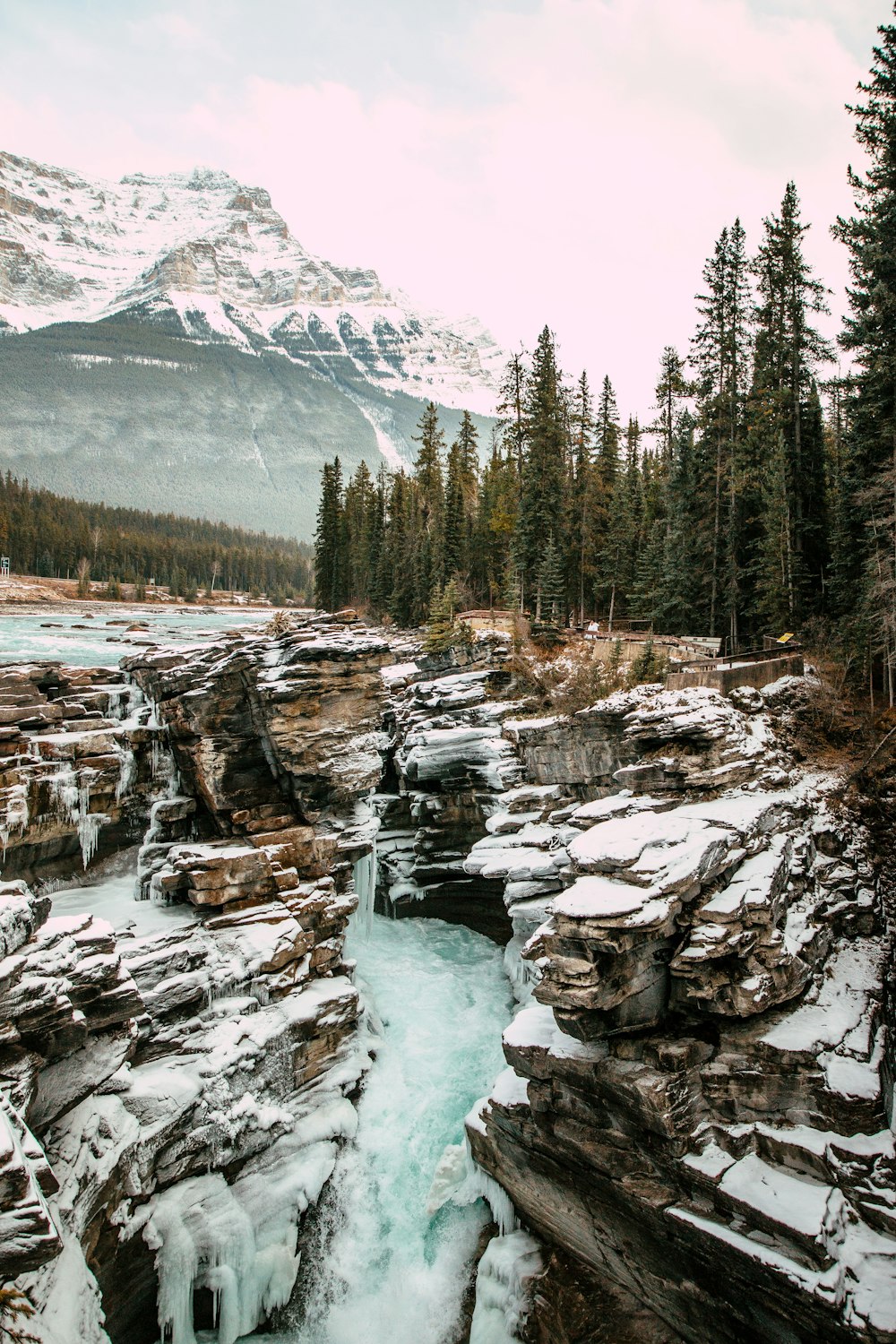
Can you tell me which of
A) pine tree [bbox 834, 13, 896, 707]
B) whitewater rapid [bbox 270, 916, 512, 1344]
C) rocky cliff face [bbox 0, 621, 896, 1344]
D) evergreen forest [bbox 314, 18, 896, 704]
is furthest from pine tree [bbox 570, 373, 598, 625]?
whitewater rapid [bbox 270, 916, 512, 1344]

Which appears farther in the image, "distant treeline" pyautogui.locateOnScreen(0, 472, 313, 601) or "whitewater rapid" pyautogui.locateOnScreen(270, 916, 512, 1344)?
"distant treeline" pyautogui.locateOnScreen(0, 472, 313, 601)

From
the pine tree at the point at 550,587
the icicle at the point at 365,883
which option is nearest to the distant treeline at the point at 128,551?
the pine tree at the point at 550,587

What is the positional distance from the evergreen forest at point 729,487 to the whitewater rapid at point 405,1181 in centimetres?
1755

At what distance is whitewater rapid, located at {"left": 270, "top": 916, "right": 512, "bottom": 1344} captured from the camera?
39.4 feet

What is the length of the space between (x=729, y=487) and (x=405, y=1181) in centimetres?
2894

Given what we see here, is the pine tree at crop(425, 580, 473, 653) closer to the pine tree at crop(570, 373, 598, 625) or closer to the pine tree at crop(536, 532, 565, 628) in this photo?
the pine tree at crop(536, 532, 565, 628)

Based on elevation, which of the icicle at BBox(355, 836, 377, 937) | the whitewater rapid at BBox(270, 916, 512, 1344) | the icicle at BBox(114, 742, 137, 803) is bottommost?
the whitewater rapid at BBox(270, 916, 512, 1344)

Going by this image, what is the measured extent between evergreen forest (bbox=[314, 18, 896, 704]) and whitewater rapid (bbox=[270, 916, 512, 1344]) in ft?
57.6

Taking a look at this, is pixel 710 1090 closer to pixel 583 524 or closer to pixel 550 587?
pixel 550 587

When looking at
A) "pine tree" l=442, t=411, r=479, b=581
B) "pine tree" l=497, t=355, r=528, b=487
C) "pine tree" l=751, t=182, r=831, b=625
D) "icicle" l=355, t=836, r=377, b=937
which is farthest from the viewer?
"pine tree" l=442, t=411, r=479, b=581

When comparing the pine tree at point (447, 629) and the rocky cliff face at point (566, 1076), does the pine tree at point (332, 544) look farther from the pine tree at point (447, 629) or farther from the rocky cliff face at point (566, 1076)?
the rocky cliff face at point (566, 1076)

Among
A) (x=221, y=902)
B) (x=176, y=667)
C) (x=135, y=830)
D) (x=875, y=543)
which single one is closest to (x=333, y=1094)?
(x=221, y=902)

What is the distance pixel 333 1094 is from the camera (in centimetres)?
1530

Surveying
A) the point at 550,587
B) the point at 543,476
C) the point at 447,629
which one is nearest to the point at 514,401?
the point at 543,476
